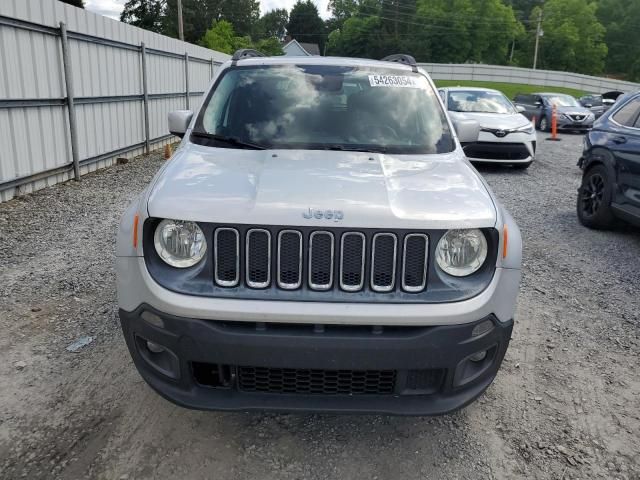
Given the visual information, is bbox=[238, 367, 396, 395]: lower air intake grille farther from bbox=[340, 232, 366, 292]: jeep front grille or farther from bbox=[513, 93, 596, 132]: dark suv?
bbox=[513, 93, 596, 132]: dark suv

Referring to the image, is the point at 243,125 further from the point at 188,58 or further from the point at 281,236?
the point at 188,58

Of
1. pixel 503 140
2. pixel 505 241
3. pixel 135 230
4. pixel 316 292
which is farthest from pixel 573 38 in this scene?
pixel 135 230

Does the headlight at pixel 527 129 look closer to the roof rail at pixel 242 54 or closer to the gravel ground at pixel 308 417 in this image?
the gravel ground at pixel 308 417

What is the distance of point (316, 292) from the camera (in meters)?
2.44

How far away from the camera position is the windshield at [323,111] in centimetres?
356

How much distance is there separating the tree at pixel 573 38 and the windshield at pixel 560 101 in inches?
2388

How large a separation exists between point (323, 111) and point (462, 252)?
5.24 feet

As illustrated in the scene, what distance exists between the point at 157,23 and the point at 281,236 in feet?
252

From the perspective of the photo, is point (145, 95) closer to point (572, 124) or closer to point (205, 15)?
point (572, 124)

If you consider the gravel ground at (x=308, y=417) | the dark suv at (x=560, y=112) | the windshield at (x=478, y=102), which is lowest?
the gravel ground at (x=308, y=417)

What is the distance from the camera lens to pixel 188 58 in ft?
52.4

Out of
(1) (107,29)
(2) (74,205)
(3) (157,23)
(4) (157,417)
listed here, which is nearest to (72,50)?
(1) (107,29)

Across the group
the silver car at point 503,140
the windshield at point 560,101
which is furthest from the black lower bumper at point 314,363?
the windshield at point 560,101

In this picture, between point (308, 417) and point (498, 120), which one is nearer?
point (308, 417)
